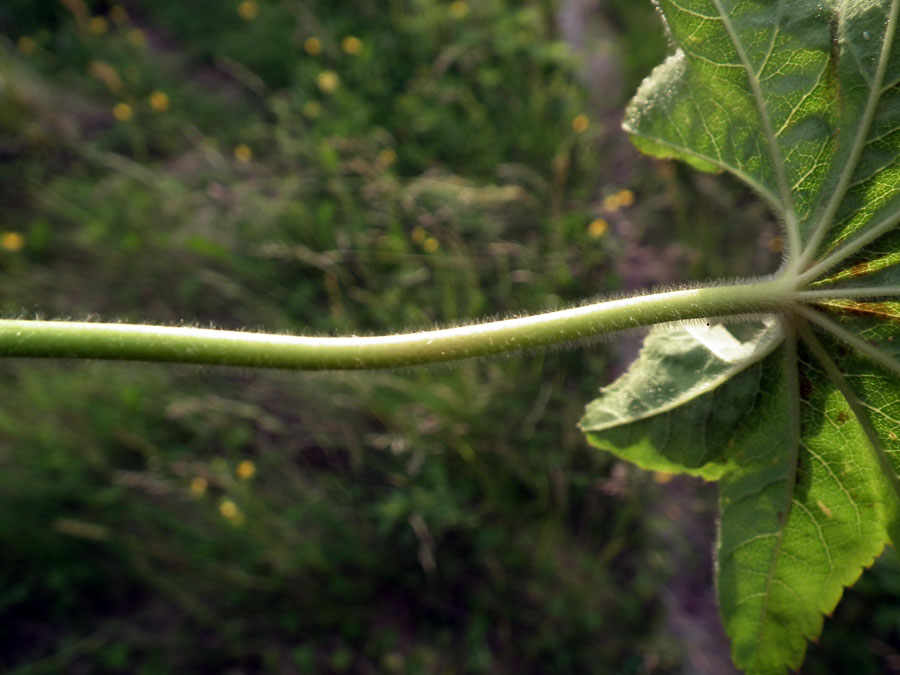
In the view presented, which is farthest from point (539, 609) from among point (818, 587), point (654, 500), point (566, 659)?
point (818, 587)

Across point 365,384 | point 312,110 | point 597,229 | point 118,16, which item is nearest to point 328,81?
point 312,110

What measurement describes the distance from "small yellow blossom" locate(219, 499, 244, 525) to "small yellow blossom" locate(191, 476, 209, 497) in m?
0.08

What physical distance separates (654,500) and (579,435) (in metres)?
0.32

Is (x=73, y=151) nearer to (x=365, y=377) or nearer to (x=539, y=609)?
(x=365, y=377)

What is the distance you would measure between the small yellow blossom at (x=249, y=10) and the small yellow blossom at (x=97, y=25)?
731 millimetres

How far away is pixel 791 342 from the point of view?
920 mm

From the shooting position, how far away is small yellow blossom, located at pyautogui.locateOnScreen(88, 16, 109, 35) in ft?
11.5

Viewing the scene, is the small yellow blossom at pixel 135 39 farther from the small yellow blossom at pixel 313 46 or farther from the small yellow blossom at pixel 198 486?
the small yellow blossom at pixel 198 486

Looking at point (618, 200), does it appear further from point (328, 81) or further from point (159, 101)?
point (159, 101)

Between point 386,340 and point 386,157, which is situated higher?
point 386,340

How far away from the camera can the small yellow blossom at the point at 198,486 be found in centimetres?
216

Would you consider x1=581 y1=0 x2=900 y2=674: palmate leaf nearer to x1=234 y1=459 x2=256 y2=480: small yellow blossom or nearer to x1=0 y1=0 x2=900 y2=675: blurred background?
x1=0 y1=0 x2=900 y2=675: blurred background

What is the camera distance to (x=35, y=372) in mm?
2602

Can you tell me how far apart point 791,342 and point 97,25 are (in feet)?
12.7
